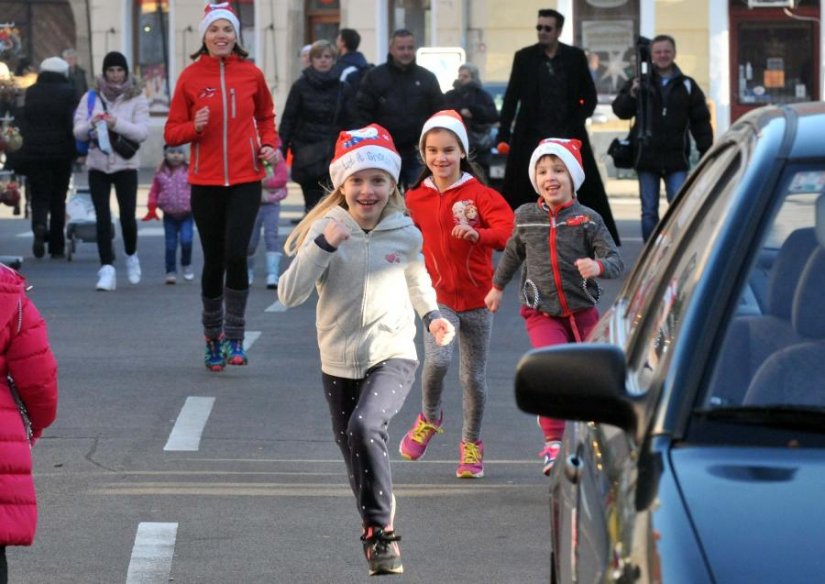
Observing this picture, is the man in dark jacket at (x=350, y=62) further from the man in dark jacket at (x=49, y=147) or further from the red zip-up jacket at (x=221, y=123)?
the red zip-up jacket at (x=221, y=123)

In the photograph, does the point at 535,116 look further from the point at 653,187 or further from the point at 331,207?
the point at 331,207

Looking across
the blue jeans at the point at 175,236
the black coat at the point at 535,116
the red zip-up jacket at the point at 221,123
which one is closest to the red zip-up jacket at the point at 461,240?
the red zip-up jacket at the point at 221,123

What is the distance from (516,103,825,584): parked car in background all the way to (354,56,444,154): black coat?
11.6 m

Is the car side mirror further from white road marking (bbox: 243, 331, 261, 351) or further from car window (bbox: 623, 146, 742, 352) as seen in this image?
white road marking (bbox: 243, 331, 261, 351)

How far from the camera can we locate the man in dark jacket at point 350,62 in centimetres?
1727

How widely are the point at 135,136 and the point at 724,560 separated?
1280 cm

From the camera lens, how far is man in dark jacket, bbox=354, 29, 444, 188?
51.0ft

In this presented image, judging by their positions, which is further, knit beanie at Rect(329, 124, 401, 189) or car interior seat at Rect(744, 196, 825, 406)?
knit beanie at Rect(329, 124, 401, 189)

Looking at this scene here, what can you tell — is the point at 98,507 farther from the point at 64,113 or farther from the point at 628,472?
the point at 64,113

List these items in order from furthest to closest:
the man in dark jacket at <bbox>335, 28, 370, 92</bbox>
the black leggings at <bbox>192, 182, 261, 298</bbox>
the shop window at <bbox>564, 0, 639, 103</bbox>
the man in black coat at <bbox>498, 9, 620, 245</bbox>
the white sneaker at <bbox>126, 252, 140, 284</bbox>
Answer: the shop window at <bbox>564, 0, 639, 103</bbox>, the man in dark jacket at <bbox>335, 28, 370, 92</bbox>, the white sneaker at <bbox>126, 252, 140, 284</bbox>, the man in black coat at <bbox>498, 9, 620, 245</bbox>, the black leggings at <bbox>192, 182, 261, 298</bbox>

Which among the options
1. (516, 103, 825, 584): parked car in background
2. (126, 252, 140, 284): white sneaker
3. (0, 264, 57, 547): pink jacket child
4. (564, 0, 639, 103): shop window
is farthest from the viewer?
(564, 0, 639, 103): shop window

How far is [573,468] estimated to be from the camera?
4094 millimetres

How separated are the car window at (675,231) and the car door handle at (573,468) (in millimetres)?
293

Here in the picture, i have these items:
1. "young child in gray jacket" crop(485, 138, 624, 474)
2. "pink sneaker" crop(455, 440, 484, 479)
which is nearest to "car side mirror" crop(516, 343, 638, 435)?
"young child in gray jacket" crop(485, 138, 624, 474)
